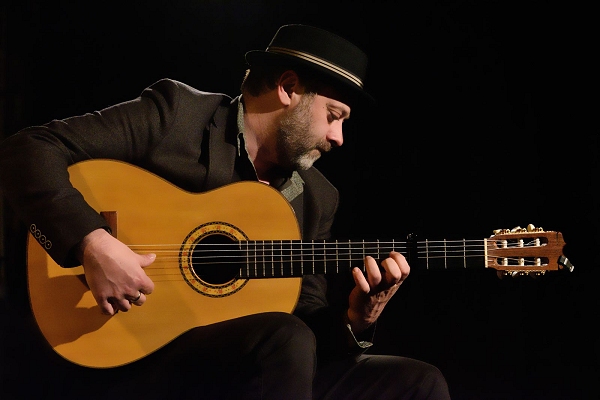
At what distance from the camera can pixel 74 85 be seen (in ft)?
6.83

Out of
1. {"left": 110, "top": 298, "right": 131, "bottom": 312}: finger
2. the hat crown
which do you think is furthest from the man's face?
{"left": 110, "top": 298, "right": 131, "bottom": 312}: finger

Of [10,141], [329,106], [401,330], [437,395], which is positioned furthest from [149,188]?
[401,330]

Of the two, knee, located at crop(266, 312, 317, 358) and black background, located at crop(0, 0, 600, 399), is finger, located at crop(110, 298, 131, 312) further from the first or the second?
black background, located at crop(0, 0, 600, 399)

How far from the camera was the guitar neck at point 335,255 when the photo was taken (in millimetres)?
1711

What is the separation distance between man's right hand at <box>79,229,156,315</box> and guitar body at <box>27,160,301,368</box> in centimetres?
10

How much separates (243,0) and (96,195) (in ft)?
3.54

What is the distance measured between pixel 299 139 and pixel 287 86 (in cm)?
19

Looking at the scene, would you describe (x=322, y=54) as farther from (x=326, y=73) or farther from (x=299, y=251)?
(x=299, y=251)

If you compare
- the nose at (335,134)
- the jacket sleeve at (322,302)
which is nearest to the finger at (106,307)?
the jacket sleeve at (322,302)

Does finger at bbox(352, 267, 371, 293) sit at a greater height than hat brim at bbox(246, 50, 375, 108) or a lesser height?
lesser

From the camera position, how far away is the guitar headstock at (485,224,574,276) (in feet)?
6.14

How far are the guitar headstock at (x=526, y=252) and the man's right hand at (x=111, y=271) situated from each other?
1097 mm

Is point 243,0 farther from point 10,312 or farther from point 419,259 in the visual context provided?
point 10,312

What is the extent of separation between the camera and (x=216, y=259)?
1.69 meters
